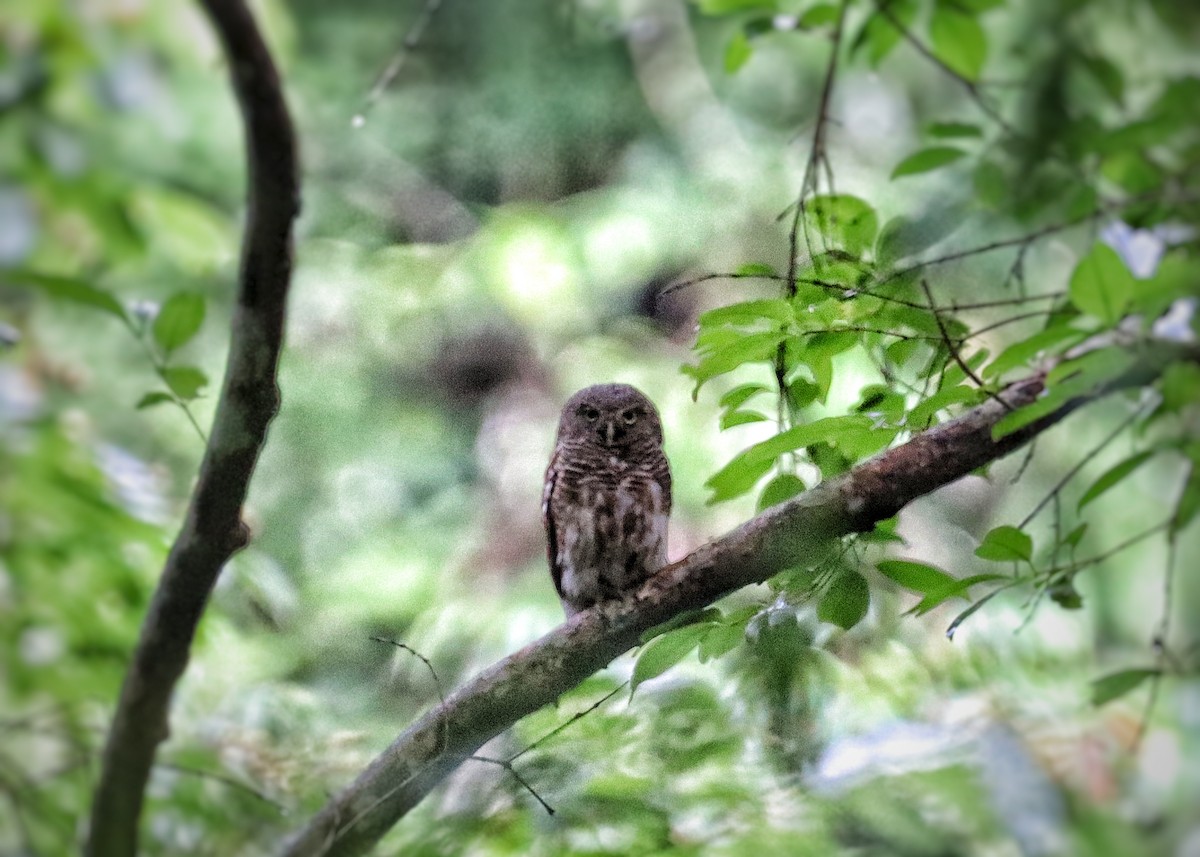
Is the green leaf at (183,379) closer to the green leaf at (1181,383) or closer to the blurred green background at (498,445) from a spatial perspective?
the blurred green background at (498,445)

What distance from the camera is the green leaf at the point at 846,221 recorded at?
3.04ft

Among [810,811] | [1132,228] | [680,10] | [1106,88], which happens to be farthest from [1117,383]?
[680,10]

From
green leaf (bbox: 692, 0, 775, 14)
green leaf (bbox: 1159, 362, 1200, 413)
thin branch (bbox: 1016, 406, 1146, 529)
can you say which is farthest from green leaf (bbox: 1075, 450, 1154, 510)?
green leaf (bbox: 692, 0, 775, 14)

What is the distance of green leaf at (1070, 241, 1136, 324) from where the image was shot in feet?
2.21

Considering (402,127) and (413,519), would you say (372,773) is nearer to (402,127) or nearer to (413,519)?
(413,519)

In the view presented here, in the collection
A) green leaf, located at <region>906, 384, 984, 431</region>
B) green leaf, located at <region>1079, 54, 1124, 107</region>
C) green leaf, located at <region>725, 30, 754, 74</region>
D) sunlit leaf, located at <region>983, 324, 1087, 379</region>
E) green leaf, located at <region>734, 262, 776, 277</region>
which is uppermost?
green leaf, located at <region>725, 30, 754, 74</region>

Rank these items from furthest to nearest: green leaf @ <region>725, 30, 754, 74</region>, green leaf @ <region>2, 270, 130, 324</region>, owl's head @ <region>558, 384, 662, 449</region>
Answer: owl's head @ <region>558, 384, 662, 449</region>
green leaf @ <region>725, 30, 754, 74</region>
green leaf @ <region>2, 270, 130, 324</region>

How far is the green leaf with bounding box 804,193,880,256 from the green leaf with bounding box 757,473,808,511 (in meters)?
0.20

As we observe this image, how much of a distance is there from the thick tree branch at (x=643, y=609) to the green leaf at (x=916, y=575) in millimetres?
38

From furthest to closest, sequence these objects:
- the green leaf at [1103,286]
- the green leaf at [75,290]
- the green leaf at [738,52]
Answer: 1. the green leaf at [738,52]
2. the green leaf at [75,290]
3. the green leaf at [1103,286]

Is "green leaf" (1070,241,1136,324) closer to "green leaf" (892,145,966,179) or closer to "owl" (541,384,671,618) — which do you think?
"green leaf" (892,145,966,179)

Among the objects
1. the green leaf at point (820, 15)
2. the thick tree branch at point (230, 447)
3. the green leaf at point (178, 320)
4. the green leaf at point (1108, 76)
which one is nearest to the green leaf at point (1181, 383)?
the green leaf at point (1108, 76)

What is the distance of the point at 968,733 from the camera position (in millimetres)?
987

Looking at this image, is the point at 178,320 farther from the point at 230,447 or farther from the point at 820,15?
the point at 820,15
